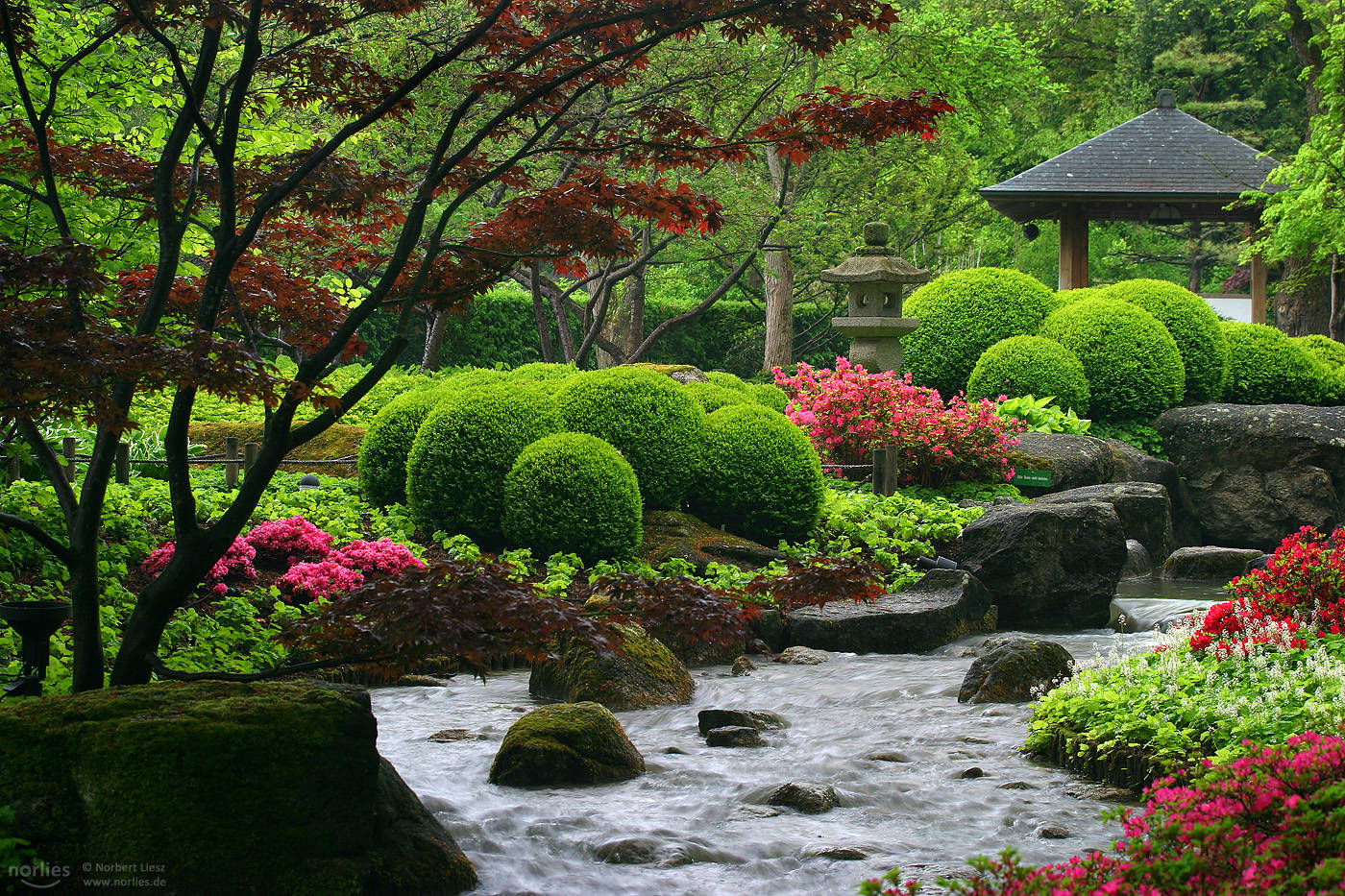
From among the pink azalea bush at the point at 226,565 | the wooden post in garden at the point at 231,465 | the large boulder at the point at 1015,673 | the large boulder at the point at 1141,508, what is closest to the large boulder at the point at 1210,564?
the large boulder at the point at 1141,508

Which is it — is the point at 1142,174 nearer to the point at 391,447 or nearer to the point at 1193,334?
the point at 1193,334

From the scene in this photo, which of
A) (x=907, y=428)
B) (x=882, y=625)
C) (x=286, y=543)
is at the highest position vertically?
(x=907, y=428)

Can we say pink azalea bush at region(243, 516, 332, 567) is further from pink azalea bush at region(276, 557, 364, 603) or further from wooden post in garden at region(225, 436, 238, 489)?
wooden post in garden at region(225, 436, 238, 489)

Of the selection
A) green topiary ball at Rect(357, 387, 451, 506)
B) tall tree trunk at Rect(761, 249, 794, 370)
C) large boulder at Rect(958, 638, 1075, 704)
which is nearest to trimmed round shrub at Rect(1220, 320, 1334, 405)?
tall tree trunk at Rect(761, 249, 794, 370)

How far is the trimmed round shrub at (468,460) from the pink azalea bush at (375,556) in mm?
941

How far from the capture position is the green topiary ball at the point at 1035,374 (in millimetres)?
14352

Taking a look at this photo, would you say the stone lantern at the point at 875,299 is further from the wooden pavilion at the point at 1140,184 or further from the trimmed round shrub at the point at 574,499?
the trimmed round shrub at the point at 574,499

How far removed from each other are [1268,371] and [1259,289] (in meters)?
3.92

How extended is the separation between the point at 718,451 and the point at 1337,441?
777cm

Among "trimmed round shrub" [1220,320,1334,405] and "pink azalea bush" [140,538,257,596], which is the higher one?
"trimmed round shrub" [1220,320,1334,405]

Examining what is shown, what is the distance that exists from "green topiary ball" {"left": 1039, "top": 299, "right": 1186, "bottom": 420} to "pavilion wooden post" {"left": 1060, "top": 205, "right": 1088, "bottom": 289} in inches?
148

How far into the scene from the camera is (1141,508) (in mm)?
11562

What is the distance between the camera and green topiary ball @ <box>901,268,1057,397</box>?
50.5 feet

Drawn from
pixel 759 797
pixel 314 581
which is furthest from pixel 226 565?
pixel 759 797
